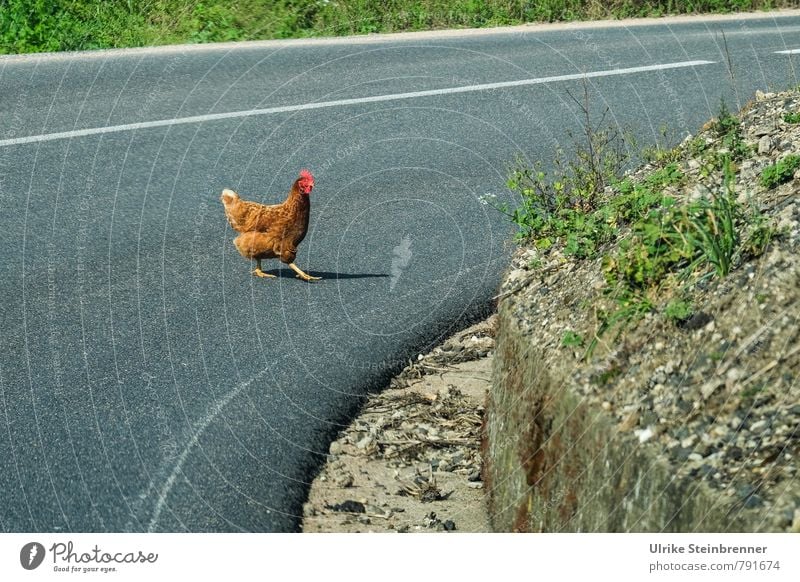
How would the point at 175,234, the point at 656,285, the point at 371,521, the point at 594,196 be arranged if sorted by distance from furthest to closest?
the point at 175,234, the point at 594,196, the point at 371,521, the point at 656,285

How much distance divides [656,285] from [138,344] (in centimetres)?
286

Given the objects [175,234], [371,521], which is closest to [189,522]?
[371,521]

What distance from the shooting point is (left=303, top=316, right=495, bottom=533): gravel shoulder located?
452 centimetres

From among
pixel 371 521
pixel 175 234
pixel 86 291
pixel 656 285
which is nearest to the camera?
pixel 656 285

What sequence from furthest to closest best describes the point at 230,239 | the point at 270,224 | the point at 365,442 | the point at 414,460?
the point at 230,239 < the point at 270,224 < the point at 365,442 < the point at 414,460

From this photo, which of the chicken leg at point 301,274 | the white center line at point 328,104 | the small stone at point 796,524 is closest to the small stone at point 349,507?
the small stone at point 796,524

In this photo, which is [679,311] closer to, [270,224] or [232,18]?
[270,224]

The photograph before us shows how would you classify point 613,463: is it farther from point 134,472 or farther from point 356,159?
point 356,159

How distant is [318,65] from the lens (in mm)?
11906

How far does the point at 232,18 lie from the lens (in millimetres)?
13797

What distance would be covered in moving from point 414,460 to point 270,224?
5.89 ft

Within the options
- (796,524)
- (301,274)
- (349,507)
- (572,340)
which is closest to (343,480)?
(349,507)

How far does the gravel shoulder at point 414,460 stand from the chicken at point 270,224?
0.99 meters

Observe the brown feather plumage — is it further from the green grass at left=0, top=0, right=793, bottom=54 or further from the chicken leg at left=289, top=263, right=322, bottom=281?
the green grass at left=0, top=0, right=793, bottom=54
